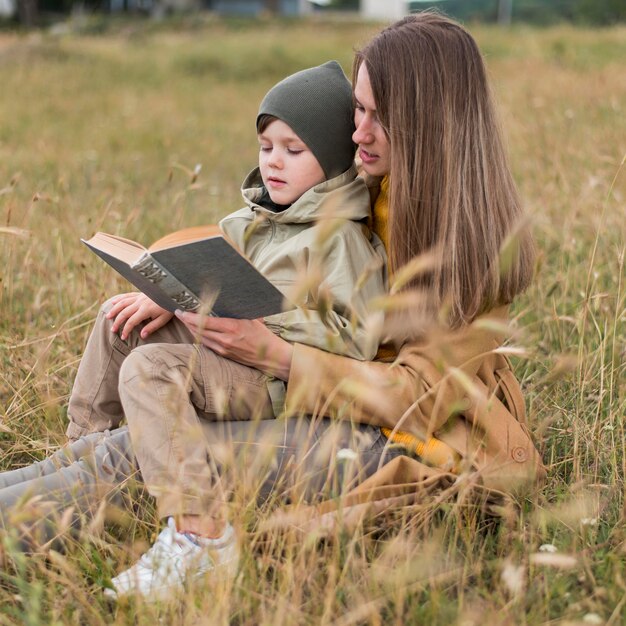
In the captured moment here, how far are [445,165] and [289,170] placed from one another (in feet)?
1.41

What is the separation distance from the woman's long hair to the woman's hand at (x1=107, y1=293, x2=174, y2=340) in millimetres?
631

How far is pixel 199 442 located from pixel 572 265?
7.58ft

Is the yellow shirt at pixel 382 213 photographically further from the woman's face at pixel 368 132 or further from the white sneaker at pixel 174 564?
the white sneaker at pixel 174 564

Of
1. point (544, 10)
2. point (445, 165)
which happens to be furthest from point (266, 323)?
point (544, 10)

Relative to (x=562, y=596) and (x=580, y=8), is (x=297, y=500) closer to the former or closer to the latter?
(x=562, y=596)

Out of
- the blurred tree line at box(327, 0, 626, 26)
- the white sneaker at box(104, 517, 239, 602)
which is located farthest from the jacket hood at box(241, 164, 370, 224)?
the blurred tree line at box(327, 0, 626, 26)

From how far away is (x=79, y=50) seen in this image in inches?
610

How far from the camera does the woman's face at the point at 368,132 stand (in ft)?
8.14

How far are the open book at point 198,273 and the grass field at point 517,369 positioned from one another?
35cm

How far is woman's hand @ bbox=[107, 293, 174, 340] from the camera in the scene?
2.48 metres

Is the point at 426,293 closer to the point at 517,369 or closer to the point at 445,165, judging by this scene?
the point at 445,165

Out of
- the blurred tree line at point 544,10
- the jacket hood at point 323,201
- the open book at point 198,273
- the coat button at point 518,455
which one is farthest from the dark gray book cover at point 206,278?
the blurred tree line at point 544,10

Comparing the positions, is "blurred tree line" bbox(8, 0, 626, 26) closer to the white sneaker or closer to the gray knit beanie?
the gray knit beanie

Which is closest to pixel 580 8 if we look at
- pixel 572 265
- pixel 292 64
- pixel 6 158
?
pixel 292 64
